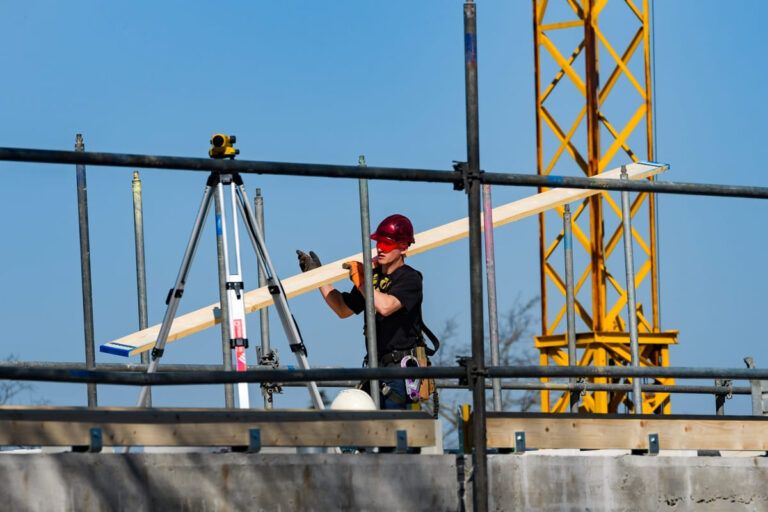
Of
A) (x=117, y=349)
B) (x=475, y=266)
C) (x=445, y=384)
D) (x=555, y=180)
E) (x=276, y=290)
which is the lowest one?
(x=445, y=384)

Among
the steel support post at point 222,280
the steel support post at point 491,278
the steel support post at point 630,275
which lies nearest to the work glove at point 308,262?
the steel support post at point 491,278

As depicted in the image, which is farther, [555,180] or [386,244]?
[386,244]

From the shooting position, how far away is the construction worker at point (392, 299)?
8.71 m

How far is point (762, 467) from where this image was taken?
6484 millimetres

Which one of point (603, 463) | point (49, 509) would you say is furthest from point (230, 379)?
point (603, 463)

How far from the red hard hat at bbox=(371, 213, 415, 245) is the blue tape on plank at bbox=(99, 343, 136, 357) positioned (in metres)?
1.69

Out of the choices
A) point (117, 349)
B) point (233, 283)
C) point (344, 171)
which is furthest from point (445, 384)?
point (344, 171)

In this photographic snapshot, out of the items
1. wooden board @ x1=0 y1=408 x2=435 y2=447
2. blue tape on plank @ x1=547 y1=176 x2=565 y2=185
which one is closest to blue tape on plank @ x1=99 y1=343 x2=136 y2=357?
wooden board @ x1=0 y1=408 x2=435 y2=447

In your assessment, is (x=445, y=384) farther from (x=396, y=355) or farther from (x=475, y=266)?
(x=475, y=266)

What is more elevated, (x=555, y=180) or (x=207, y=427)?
(x=555, y=180)

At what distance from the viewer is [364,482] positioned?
5.76 meters

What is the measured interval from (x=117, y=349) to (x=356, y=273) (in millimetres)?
1497

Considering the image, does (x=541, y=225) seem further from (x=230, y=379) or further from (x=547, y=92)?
(x=230, y=379)

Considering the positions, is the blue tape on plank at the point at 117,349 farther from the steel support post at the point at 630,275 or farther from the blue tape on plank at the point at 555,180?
the steel support post at the point at 630,275
